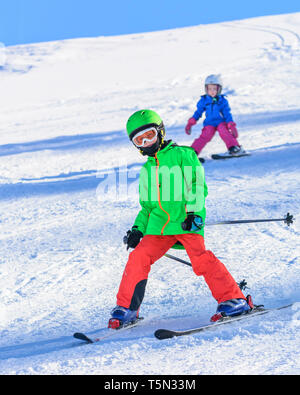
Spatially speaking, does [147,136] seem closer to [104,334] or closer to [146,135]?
[146,135]

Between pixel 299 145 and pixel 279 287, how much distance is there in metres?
4.89

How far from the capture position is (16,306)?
11.9ft

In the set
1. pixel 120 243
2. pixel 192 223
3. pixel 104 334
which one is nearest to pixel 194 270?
pixel 192 223

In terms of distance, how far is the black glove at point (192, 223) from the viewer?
3.14 metres

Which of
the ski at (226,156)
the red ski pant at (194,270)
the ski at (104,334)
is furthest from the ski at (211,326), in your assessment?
the ski at (226,156)

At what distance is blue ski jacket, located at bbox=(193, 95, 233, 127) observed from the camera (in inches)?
290

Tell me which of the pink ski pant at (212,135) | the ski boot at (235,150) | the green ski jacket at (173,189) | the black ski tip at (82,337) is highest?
the pink ski pant at (212,135)

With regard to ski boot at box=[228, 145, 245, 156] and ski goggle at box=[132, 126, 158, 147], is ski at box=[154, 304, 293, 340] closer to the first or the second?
ski goggle at box=[132, 126, 158, 147]

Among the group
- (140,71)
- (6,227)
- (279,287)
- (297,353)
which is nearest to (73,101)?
(140,71)

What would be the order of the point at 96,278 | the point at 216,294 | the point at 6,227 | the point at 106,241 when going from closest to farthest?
the point at 216,294 → the point at 96,278 → the point at 106,241 → the point at 6,227

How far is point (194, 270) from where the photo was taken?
3146 mm

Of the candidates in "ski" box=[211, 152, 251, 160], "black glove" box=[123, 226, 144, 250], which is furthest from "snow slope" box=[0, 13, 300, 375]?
"black glove" box=[123, 226, 144, 250]

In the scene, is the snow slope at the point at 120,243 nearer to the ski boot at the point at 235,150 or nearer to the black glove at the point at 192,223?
the ski boot at the point at 235,150
